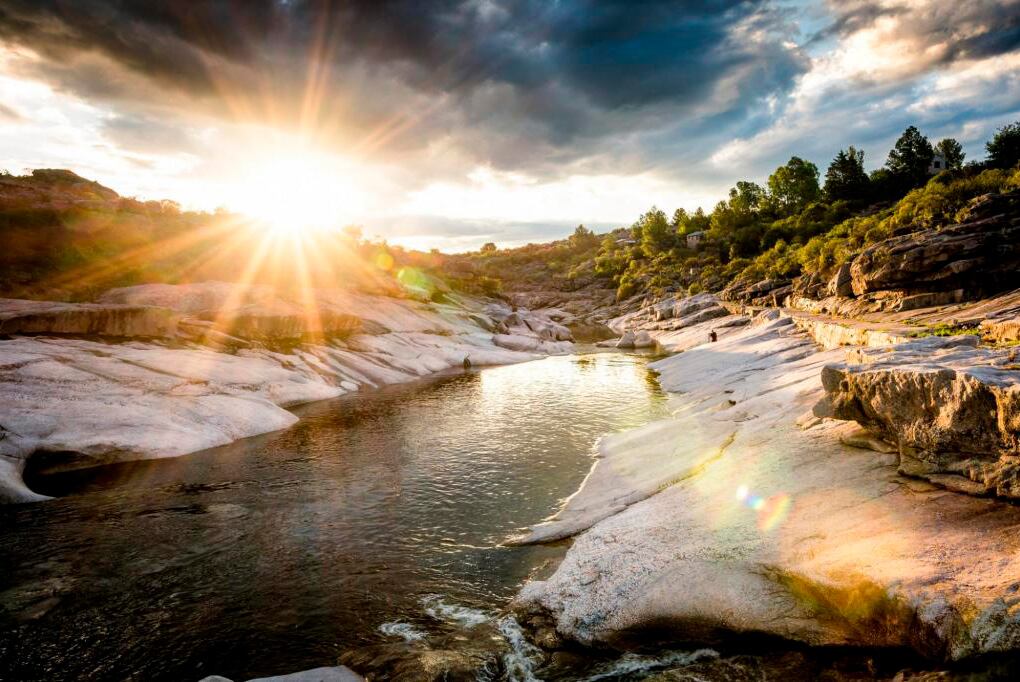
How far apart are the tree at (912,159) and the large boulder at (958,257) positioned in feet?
299

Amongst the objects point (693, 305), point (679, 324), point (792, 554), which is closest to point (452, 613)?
point (792, 554)

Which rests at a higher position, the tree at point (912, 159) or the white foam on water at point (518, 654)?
the tree at point (912, 159)

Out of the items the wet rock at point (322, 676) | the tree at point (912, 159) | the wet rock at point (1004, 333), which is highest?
the tree at point (912, 159)

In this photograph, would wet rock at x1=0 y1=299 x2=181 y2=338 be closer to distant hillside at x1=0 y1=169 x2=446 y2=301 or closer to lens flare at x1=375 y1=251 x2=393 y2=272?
distant hillside at x1=0 y1=169 x2=446 y2=301

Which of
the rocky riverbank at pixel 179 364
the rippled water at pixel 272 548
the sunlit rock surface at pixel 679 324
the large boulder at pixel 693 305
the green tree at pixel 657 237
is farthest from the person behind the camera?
the green tree at pixel 657 237

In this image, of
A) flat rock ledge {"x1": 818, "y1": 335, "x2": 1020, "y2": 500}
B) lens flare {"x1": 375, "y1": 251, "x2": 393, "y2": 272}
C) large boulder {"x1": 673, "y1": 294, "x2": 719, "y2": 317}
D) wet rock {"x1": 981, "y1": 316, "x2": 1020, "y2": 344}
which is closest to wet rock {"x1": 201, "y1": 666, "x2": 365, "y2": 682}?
flat rock ledge {"x1": 818, "y1": 335, "x2": 1020, "y2": 500}

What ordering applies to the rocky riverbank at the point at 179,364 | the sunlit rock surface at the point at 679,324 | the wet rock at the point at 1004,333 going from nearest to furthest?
the wet rock at the point at 1004,333
the rocky riverbank at the point at 179,364
the sunlit rock surface at the point at 679,324

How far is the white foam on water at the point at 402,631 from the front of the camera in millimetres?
10404

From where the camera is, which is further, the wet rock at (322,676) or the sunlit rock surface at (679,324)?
the sunlit rock surface at (679,324)

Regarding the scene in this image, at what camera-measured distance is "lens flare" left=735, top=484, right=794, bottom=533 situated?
10703 mm

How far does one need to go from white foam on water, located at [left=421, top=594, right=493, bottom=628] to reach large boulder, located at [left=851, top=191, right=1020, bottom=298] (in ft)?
146

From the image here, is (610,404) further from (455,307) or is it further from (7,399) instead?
(455,307)

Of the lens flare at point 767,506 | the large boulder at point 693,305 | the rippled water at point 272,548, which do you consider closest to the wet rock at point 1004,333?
the lens flare at point 767,506

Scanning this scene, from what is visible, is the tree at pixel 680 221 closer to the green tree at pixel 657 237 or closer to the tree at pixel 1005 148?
the green tree at pixel 657 237
